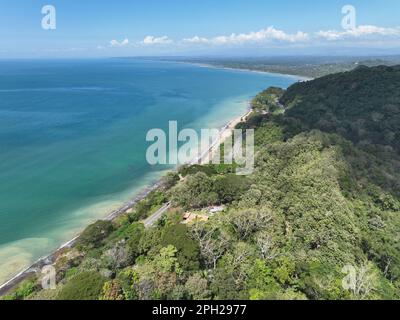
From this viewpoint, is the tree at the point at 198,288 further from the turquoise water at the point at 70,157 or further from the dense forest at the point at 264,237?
the turquoise water at the point at 70,157

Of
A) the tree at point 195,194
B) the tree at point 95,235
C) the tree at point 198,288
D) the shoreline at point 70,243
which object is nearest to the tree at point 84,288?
the tree at point 198,288

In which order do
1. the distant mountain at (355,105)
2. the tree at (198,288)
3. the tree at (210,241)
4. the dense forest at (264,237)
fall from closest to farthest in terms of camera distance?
the tree at (198,288), the dense forest at (264,237), the tree at (210,241), the distant mountain at (355,105)

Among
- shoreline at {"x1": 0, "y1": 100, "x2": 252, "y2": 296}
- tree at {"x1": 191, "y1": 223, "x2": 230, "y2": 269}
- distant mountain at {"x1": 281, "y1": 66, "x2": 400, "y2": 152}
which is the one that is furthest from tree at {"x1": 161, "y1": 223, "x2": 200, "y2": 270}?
distant mountain at {"x1": 281, "y1": 66, "x2": 400, "y2": 152}

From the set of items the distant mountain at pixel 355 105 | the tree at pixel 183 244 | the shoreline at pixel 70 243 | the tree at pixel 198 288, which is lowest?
the shoreline at pixel 70 243

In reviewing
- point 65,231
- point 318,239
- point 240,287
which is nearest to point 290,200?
point 318,239

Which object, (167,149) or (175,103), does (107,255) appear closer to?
(167,149)
